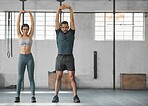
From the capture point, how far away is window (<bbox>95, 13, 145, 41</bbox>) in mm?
11627

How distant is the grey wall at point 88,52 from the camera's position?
11.4 metres

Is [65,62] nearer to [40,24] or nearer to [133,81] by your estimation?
[133,81]

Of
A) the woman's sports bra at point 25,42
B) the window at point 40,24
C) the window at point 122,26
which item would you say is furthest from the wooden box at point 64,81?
the woman's sports bra at point 25,42

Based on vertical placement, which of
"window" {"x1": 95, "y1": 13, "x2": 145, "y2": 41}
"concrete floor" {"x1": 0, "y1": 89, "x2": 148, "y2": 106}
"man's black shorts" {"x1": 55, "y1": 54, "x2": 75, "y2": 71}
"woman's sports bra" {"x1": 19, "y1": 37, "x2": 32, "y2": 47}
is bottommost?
"concrete floor" {"x1": 0, "y1": 89, "x2": 148, "y2": 106}

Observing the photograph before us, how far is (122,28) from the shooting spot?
1173 cm

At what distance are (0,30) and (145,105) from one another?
657 centimetres

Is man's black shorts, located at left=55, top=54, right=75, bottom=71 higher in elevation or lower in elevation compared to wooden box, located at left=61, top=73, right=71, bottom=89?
higher

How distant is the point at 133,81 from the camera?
10.9 meters

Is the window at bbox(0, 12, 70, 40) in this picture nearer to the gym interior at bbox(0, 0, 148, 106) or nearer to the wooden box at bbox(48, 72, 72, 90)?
the gym interior at bbox(0, 0, 148, 106)

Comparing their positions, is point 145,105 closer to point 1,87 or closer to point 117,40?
point 117,40

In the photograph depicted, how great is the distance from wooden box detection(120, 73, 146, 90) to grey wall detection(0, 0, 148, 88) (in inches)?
17.0

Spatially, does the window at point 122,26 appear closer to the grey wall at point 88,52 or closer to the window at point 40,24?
the grey wall at point 88,52

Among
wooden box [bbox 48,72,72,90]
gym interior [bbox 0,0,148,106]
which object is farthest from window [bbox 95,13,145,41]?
wooden box [bbox 48,72,72,90]

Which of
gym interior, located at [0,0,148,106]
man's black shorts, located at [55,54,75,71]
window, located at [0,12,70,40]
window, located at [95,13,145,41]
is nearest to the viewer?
man's black shorts, located at [55,54,75,71]
